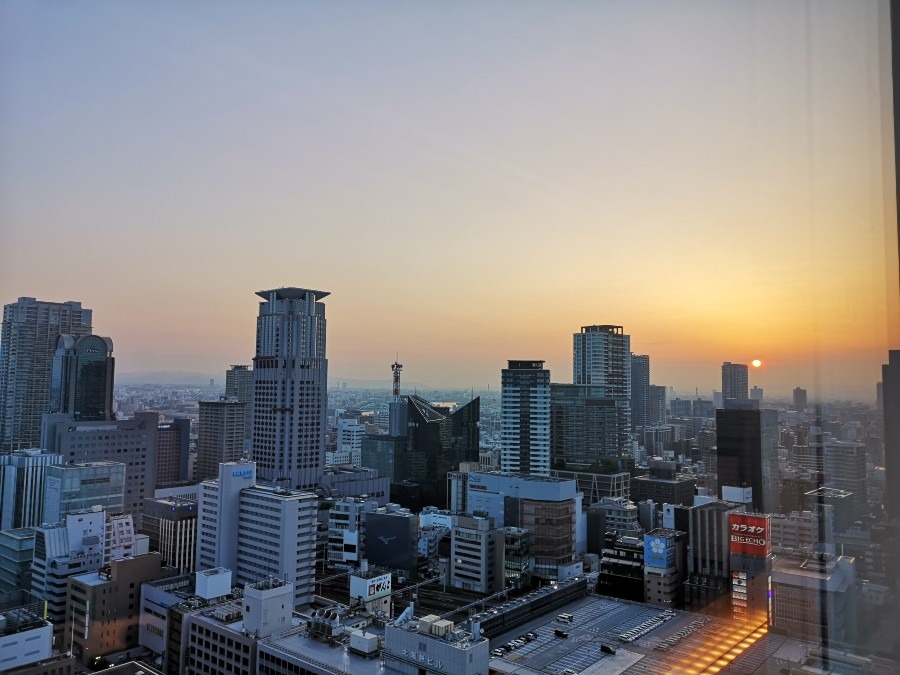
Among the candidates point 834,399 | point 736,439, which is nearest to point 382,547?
point 736,439

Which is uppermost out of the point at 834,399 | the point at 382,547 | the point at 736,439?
the point at 834,399

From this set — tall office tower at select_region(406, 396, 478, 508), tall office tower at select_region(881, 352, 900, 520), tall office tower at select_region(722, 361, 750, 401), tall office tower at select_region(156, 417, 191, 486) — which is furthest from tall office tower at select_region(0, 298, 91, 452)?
tall office tower at select_region(406, 396, 478, 508)

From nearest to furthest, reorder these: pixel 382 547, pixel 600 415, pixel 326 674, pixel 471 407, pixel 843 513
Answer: pixel 843 513 → pixel 326 674 → pixel 382 547 → pixel 600 415 → pixel 471 407

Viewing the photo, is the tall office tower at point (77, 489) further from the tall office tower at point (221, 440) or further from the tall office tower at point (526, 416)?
the tall office tower at point (526, 416)

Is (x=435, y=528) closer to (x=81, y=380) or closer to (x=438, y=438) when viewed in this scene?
(x=438, y=438)

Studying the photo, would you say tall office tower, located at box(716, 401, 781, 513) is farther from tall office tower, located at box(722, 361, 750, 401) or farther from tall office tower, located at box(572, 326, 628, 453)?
tall office tower, located at box(572, 326, 628, 453)

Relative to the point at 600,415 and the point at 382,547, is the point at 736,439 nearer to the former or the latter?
the point at 382,547

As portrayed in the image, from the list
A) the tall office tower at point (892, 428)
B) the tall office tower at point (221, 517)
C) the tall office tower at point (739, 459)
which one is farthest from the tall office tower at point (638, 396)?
the tall office tower at point (892, 428)
